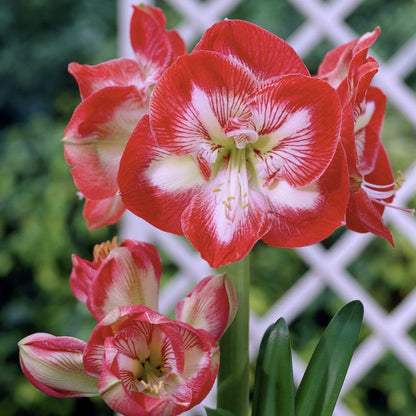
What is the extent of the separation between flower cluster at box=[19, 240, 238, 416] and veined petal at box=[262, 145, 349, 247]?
0.04 metres

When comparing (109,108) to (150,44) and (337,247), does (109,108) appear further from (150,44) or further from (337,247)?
(337,247)

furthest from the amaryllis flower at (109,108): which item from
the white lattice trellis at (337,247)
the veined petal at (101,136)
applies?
the white lattice trellis at (337,247)

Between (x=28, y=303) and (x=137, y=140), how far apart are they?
1347 mm

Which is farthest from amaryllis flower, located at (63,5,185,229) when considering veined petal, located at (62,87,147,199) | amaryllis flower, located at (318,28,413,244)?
amaryllis flower, located at (318,28,413,244)

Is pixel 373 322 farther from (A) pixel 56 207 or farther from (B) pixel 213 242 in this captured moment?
(B) pixel 213 242

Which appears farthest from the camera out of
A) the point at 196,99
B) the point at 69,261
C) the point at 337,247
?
the point at 69,261

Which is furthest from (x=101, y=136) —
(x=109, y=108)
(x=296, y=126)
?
(x=296, y=126)

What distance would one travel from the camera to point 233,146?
1.36 ft

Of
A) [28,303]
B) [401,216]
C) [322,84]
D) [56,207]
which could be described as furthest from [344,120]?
[28,303]

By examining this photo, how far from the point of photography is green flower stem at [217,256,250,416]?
0.42 meters

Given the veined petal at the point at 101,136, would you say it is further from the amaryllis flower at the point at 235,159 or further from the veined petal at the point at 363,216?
the veined petal at the point at 363,216

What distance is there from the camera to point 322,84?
0.37 m

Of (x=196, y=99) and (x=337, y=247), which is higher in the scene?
(x=196, y=99)

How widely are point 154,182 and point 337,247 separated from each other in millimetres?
967
